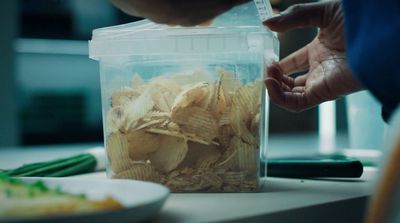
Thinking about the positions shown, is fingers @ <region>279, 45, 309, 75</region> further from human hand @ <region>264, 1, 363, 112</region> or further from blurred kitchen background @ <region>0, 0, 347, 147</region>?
blurred kitchen background @ <region>0, 0, 347, 147</region>

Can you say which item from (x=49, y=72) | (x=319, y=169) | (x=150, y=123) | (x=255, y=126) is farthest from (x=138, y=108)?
(x=49, y=72)

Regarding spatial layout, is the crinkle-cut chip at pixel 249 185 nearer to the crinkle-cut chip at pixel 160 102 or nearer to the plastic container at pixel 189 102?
Answer: the plastic container at pixel 189 102

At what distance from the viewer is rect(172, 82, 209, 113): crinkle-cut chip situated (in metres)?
0.52

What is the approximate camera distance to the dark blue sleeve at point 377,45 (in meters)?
0.34

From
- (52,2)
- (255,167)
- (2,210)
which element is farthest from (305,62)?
(52,2)

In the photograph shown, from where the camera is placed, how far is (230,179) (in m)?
0.52

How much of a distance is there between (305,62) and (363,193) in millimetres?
243

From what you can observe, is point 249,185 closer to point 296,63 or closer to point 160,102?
point 160,102

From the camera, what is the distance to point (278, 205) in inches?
16.7

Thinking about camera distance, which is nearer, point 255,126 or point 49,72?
point 255,126

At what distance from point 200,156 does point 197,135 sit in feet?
0.07

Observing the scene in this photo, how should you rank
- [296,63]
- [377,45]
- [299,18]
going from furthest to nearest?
1. [296,63]
2. [299,18]
3. [377,45]

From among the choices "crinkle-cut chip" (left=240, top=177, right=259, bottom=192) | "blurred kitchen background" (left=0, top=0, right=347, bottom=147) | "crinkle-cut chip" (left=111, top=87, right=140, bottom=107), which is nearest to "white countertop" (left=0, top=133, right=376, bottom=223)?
"crinkle-cut chip" (left=240, top=177, right=259, bottom=192)

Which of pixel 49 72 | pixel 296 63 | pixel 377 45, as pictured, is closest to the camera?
pixel 377 45
